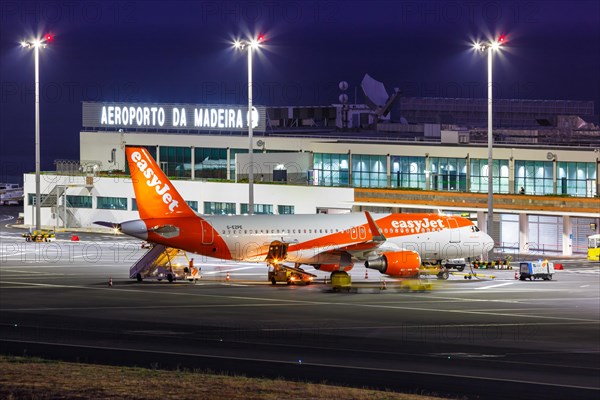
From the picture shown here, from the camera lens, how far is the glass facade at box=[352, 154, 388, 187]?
110 meters

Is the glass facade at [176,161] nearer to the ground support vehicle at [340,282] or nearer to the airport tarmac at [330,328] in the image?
the airport tarmac at [330,328]

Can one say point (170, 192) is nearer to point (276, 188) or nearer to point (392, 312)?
point (392, 312)

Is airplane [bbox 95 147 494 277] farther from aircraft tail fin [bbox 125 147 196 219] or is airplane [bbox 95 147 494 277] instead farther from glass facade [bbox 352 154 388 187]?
glass facade [bbox 352 154 388 187]

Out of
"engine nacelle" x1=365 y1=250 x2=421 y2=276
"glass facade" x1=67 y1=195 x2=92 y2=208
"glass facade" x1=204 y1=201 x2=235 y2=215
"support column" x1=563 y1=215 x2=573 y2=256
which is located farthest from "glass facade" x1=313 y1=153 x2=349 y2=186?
"engine nacelle" x1=365 y1=250 x2=421 y2=276

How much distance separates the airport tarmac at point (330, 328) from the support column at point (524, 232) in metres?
16.3

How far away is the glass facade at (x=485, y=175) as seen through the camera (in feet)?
336

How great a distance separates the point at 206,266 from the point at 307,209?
23.1m

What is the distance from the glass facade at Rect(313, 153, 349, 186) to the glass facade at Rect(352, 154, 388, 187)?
93 cm

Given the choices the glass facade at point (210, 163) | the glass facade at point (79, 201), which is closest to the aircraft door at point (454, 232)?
the glass facade at point (210, 163)

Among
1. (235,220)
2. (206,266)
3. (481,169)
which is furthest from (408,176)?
(235,220)

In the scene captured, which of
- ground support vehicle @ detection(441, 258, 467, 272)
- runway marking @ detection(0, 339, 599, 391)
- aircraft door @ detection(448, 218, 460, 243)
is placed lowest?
runway marking @ detection(0, 339, 599, 391)

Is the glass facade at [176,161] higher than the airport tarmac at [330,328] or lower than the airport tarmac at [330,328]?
higher

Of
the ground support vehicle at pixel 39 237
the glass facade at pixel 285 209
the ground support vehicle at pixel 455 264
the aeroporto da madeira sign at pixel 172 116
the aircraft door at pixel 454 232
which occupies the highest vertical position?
the aeroporto da madeira sign at pixel 172 116

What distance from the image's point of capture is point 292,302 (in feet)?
204
